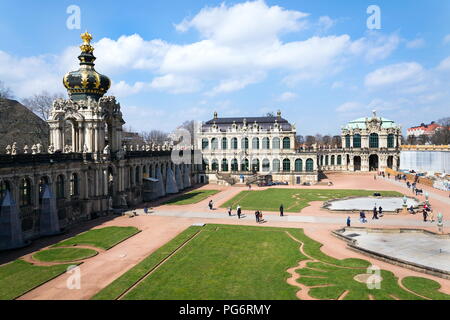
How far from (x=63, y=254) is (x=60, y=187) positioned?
550 inches

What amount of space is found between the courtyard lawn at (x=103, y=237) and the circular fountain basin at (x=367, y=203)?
31.8 metres

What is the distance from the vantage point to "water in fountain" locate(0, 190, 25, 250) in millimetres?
31391

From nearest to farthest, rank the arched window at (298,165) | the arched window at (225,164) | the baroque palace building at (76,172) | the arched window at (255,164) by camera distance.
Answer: the baroque palace building at (76,172)
the arched window at (298,165)
the arched window at (255,164)
the arched window at (225,164)

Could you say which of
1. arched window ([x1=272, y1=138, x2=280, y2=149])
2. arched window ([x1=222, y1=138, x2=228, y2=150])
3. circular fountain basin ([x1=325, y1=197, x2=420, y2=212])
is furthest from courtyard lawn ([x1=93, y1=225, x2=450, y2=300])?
arched window ([x1=222, y1=138, x2=228, y2=150])

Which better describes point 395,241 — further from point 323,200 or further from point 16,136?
point 16,136

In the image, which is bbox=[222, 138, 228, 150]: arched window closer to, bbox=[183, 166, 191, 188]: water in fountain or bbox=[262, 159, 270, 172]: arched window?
bbox=[262, 159, 270, 172]: arched window

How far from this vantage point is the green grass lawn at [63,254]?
29.4 m

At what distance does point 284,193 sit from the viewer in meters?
70.0

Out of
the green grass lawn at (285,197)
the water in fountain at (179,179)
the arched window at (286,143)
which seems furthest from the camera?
the arched window at (286,143)

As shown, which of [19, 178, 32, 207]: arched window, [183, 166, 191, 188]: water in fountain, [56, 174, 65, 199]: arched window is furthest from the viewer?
[183, 166, 191, 188]: water in fountain

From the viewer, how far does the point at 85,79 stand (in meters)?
48.9

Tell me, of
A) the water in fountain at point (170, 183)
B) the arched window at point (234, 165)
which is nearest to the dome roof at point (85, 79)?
the water in fountain at point (170, 183)

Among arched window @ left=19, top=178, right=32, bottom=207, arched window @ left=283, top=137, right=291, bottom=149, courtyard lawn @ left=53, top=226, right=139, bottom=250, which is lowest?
courtyard lawn @ left=53, top=226, right=139, bottom=250

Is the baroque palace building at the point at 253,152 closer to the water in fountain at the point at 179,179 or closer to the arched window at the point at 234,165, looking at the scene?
the arched window at the point at 234,165
